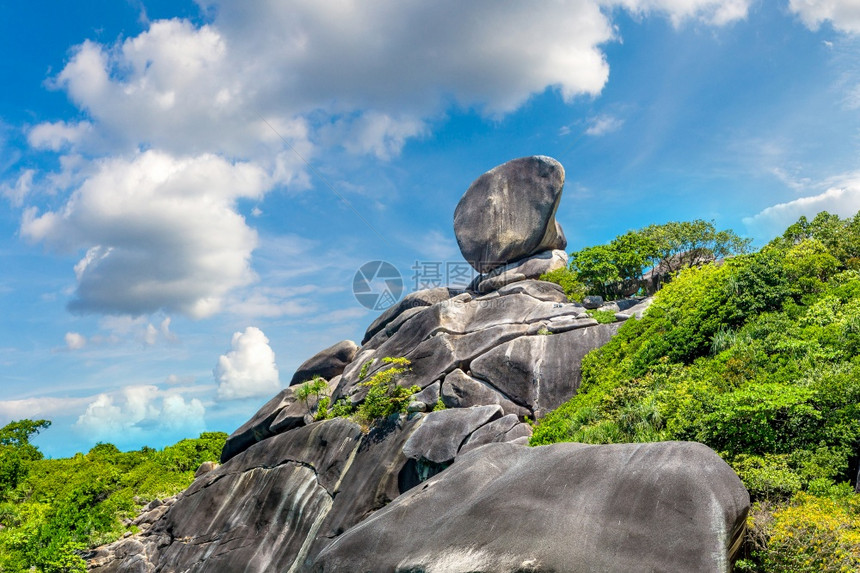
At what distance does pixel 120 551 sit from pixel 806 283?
102 ft

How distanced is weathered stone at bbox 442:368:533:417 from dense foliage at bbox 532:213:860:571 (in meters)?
3.12

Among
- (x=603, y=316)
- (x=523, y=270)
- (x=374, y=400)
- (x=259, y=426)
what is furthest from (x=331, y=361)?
(x=603, y=316)

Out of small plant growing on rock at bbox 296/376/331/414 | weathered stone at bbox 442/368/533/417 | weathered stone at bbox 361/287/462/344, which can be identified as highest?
weathered stone at bbox 361/287/462/344

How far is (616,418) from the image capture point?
16203 mm

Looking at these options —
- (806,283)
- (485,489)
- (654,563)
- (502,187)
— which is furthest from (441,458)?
(502,187)

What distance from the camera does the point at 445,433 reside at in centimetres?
1958

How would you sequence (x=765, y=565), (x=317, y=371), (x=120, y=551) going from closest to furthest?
(x=765, y=565)
(x=120, y=551)
(x=317, y=371)

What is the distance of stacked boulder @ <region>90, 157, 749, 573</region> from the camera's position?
9.39 metres

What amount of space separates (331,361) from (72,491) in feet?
48.2

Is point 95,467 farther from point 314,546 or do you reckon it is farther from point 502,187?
point 502,187

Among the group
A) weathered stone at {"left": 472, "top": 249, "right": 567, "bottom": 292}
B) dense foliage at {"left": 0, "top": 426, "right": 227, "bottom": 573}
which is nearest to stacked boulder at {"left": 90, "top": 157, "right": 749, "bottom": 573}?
weathered stone at {"left": 472, "top": 249, "right": 567, "bottom": 292}

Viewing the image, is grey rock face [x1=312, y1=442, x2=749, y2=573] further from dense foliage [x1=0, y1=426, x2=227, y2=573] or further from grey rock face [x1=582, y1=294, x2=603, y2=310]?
dense foliage [x1=0, y1=426, x2=227, y2=573]

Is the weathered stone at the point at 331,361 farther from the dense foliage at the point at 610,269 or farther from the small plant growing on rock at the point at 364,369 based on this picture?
the dense foliage at the point at 610,269

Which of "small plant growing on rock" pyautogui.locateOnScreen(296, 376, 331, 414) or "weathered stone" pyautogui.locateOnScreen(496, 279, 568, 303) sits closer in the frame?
"small plant growing on rock" pyautogui.locateOnScreen(296, 376, 331, 414)
